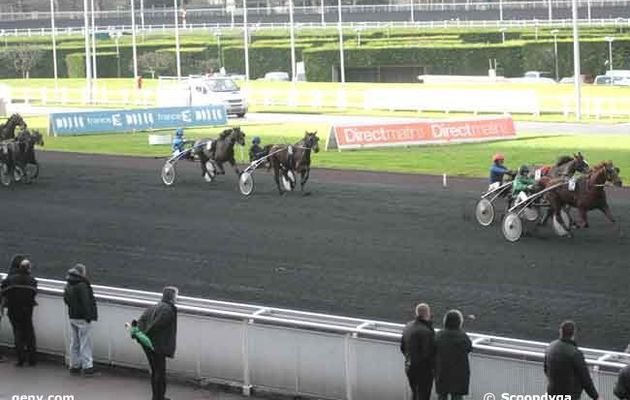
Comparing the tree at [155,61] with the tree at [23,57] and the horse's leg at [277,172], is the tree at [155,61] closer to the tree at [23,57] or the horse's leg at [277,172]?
the tree at [23,57]

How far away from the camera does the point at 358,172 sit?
27.8 m

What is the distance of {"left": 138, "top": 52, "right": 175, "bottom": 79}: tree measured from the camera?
85375 millimetres

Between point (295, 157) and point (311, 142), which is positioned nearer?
point (311, 142)

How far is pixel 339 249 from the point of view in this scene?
18406 millimetres

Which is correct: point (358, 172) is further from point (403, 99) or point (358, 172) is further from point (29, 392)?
point (403, 99)

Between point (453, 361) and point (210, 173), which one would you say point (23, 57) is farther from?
point (453, 361)

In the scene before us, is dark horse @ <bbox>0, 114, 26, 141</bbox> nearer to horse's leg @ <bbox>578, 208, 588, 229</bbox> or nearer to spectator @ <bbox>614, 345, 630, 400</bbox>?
horse's leg @ <bbox>578, 208, 588, 229</bbox>

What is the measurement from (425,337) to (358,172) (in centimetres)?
1816

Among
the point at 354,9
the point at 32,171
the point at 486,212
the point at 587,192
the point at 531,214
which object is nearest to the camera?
the point at 587,192

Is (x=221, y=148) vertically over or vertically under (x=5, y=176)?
over

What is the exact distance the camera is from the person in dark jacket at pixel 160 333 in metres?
10.6

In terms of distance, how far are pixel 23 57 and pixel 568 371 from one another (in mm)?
82024

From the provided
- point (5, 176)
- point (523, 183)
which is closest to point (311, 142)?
point (523, 183)

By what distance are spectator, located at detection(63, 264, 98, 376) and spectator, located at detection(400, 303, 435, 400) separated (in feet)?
10.9
